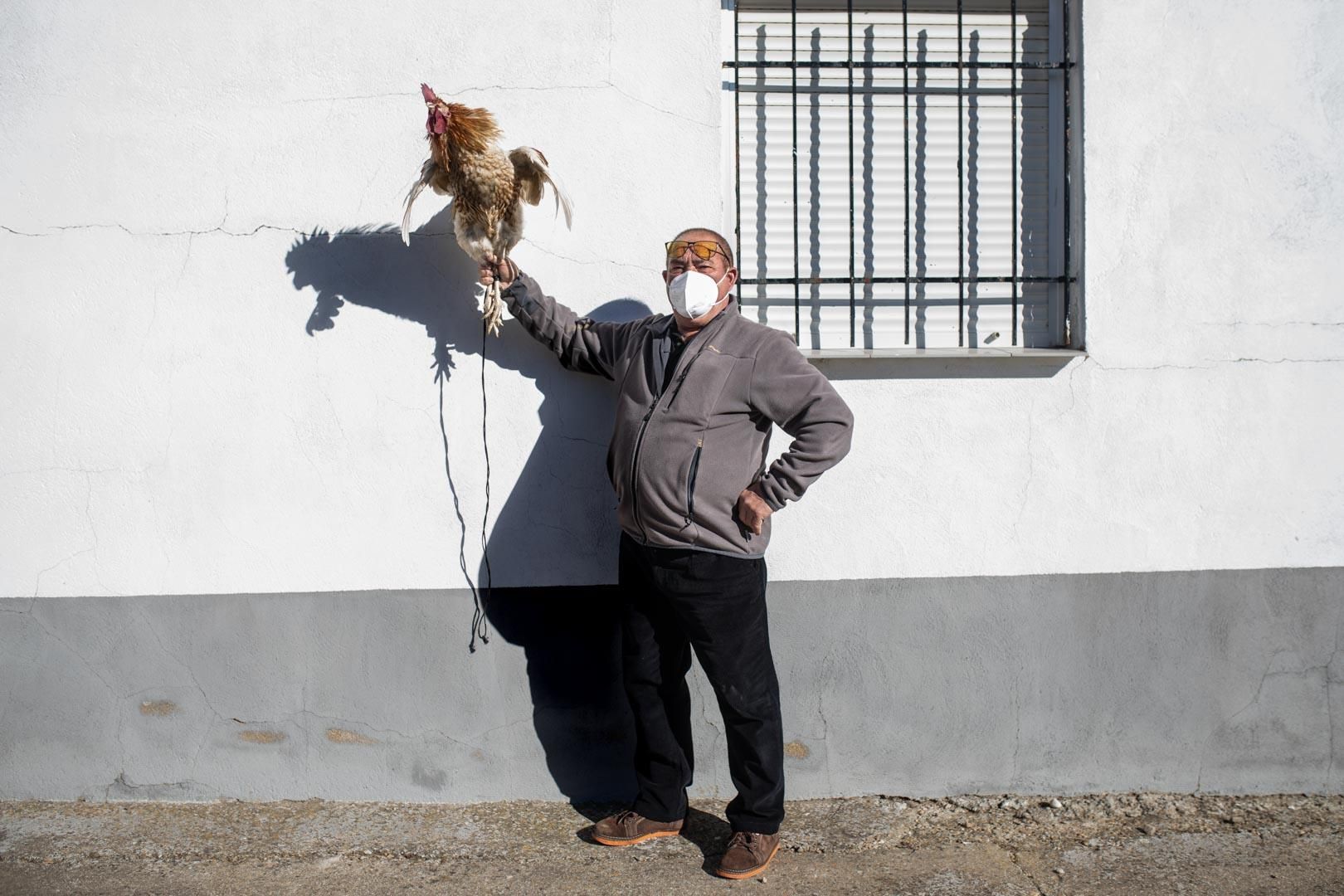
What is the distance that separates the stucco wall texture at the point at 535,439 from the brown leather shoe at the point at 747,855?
444 mm

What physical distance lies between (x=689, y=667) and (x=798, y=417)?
927mm

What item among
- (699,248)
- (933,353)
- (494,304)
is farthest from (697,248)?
(933,353)

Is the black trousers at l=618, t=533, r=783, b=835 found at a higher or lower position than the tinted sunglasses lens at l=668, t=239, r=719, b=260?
lower

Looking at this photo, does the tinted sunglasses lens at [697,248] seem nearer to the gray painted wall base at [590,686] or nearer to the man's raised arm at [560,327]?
the man's raised arm at [560,327]

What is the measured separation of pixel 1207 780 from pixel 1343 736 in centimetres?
52

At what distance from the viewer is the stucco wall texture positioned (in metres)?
3.61

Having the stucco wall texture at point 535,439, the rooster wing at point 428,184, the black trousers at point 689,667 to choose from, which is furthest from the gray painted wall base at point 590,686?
the rooster wing at point 428,184

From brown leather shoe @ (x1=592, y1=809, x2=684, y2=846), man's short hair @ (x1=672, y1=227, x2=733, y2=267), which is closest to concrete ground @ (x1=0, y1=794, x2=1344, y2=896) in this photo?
brown leather shoe @ (x1=592, y1=809, x2=684, y2=846)

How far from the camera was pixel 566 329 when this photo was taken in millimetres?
3479

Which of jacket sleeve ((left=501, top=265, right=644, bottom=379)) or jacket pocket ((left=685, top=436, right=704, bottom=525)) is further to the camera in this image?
jacket sleeve ((left=501, top=265, right=644, bottom=379))

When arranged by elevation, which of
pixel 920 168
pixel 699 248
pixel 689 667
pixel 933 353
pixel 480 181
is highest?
pixel 920 168

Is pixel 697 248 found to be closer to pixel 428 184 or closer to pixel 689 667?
pixel 428 184

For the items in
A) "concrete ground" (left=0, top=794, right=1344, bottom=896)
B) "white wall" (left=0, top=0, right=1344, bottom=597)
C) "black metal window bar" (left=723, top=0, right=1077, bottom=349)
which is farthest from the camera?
"black metal window bar" (left=723, top=0, right=1077, bottom=349)

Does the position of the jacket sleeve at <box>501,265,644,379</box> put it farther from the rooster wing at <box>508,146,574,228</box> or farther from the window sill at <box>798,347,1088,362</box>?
the window sill at <box>798,347,1088,362</box>
